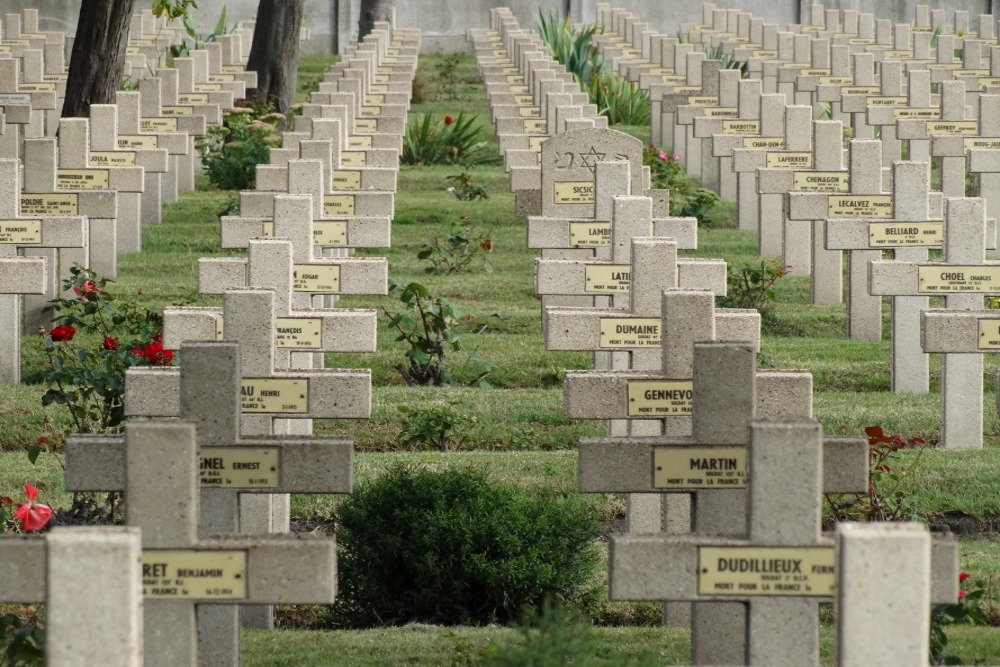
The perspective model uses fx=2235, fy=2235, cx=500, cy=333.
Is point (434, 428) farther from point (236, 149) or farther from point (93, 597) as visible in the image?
point (236, 149)

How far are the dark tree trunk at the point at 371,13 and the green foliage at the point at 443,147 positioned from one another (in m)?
9.65

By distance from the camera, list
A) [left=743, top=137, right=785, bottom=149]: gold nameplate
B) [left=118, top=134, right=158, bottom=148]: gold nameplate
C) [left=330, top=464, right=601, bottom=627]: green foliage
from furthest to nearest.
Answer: [left=743, top=137, right=785, bottom=149]: gold nameplate
[left=118, top=134, right=158, bottom=148]: gold nameplate
[left=330, top=464, right=601, bottom=627]: green foliage

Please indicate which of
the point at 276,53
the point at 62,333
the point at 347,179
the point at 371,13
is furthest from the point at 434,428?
the point at 371,13

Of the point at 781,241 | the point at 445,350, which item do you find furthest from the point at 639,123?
the point at 445,350

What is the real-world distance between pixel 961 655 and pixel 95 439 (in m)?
2.66

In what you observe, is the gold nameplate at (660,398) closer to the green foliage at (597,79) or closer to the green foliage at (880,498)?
the green foliage at (880,498)

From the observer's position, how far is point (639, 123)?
77.4ft

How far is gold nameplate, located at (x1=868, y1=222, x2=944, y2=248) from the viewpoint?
11.0 metres

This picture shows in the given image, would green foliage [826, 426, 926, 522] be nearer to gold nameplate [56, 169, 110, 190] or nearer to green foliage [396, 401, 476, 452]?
green foliage [396, 401, 476, 452]

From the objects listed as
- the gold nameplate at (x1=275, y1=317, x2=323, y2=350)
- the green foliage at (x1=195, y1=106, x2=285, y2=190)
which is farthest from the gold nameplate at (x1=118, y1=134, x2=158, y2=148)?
the gold nameplate at (x1=275, y1=317, x2=323, y2=350)

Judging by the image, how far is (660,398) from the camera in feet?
22.4

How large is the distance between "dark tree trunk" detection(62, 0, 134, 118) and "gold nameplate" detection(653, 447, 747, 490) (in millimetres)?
10429

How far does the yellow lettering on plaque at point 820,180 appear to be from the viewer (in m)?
13.3

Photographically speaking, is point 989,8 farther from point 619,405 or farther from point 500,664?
point 500,664
